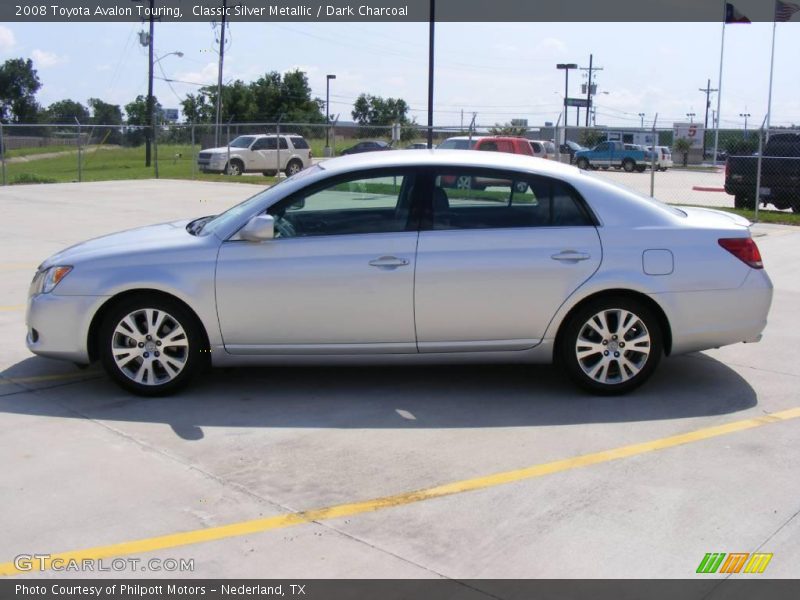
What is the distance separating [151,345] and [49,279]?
838 millimetres

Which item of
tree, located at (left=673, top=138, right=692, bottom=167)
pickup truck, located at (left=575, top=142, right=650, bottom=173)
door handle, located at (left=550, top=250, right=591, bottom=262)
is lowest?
door handle, located at (left=550, top=250, right=591, bottom=262)

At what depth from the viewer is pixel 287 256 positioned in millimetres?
5938

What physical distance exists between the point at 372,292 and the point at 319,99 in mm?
80119

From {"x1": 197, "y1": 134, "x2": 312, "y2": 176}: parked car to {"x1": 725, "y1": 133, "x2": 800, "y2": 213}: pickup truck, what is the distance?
16.6 meters

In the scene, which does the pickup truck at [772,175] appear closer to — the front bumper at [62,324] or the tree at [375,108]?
the front bumper at [62,324]

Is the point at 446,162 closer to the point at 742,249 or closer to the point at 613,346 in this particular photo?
the point at 613,346

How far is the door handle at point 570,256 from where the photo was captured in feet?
19.5

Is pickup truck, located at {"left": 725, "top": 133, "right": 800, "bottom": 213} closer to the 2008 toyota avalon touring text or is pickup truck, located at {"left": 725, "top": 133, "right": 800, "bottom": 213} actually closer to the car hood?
the 2008 toyota avalon touring text

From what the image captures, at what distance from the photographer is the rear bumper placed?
19.8 ft

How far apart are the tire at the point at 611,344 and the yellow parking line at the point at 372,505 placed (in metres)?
0.70
